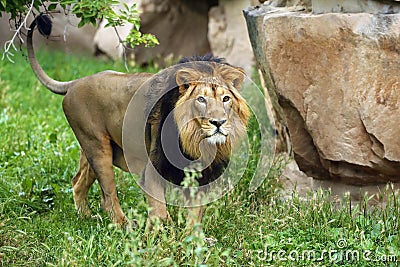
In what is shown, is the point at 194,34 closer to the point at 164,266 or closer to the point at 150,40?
the point at 150,40

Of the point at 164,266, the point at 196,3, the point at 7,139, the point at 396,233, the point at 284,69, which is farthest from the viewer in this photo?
the point at 196,3

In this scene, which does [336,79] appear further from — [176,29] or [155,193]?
Result: [176,29]

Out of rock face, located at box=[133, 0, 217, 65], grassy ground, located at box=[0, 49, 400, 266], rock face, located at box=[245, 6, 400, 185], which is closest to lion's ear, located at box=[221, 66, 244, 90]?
rock face, located at box=[245, 6, 400, 185]

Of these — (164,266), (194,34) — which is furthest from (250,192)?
(194,34)

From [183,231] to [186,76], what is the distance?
0.85m

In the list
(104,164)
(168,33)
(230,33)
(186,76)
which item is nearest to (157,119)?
(186,76)

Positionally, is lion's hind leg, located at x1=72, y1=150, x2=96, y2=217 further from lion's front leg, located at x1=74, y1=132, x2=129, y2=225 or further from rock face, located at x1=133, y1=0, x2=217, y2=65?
rock face, located at x1=133, y1=0, x2=217, y2=65

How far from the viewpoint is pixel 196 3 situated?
34.4ft

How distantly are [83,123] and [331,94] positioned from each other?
152 centimetres

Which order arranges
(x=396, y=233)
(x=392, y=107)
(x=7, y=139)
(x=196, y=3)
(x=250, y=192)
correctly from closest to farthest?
(x=396, y=233)
(x=392, y=107)
(x=250, y=192)
(x=7, y=139)
(x=196, y=3)

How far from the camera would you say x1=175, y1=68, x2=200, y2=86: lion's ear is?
162 inches

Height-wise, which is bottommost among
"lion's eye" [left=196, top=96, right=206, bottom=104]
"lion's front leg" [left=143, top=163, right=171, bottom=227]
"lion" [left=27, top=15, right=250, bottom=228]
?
"lion's front leg" [left=143, top=163, right=171, bottom=227]

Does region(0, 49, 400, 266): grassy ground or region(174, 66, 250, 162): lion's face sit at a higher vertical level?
region(174, 66, 250, 162): lion's face

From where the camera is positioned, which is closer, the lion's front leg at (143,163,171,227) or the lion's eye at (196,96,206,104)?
the lion's eye at (196,96,206,104)
